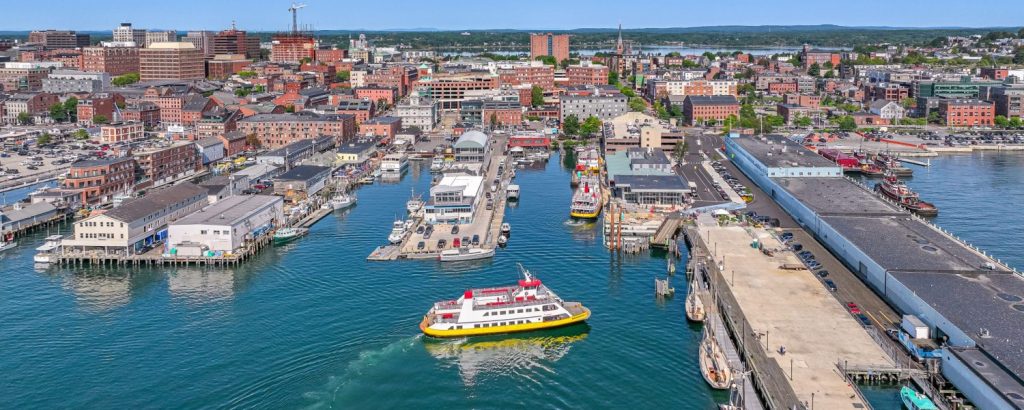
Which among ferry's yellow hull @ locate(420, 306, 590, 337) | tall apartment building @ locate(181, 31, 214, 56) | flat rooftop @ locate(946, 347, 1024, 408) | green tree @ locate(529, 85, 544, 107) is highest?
tall apartment building @ locate(181, 31, 214, 56)

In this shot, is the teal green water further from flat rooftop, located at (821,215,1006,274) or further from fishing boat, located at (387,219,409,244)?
flat rooftop, located at (821,215,1006,274)

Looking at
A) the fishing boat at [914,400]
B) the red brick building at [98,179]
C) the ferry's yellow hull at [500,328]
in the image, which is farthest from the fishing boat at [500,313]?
the red brick building at [98,179]

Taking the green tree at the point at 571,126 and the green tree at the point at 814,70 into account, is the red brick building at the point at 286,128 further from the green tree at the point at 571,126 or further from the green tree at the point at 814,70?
the green tree at the point at 814,70

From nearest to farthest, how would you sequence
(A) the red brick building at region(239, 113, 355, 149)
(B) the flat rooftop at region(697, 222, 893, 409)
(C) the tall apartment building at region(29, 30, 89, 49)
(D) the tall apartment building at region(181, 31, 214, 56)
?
(B) the flat rooftop at region(697, 222, 893, 409) < (A) the red brick building at region(239, 113, 355, 149) < (D) the tall apartment building at region(181, 31, 214, 56) < (C) the tall apartment building at region(29, 30, 89, 49)

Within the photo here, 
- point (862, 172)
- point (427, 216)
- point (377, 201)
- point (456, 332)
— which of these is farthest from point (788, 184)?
point (456, 332)

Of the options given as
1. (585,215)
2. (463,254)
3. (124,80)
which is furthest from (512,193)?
(124,80)

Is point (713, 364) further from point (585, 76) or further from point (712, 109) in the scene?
point (585, 76)

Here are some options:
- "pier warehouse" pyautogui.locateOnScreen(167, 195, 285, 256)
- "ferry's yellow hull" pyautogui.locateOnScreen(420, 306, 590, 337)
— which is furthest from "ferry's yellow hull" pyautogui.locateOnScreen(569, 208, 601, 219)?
"ferry's yellow hull" pyautogui.locateOnScreen(420, 306, 590, 337)
